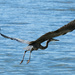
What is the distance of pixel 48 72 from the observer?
6.03 meters

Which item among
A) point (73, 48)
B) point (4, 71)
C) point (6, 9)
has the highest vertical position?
point (6, 9)

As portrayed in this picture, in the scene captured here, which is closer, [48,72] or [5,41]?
[48,72]

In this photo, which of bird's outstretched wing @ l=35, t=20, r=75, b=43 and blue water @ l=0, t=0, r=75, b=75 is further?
blue water @ l=0, t=0, r=75, b=75

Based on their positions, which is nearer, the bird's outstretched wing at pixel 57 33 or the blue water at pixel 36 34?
the bird's outstretched wing at pixel 57 33

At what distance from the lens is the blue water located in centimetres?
623

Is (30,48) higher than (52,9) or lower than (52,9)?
lower

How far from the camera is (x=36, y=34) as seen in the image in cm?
802

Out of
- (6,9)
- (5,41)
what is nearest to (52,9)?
(6,9)

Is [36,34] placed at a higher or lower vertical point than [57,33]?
higher

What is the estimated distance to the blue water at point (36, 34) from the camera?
6227 millimetres

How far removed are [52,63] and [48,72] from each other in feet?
1.33

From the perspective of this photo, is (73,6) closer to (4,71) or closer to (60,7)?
(60,7)

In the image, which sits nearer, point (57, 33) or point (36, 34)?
point (57, 33)

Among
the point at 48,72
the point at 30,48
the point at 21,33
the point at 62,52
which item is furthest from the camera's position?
the point at 21,33
